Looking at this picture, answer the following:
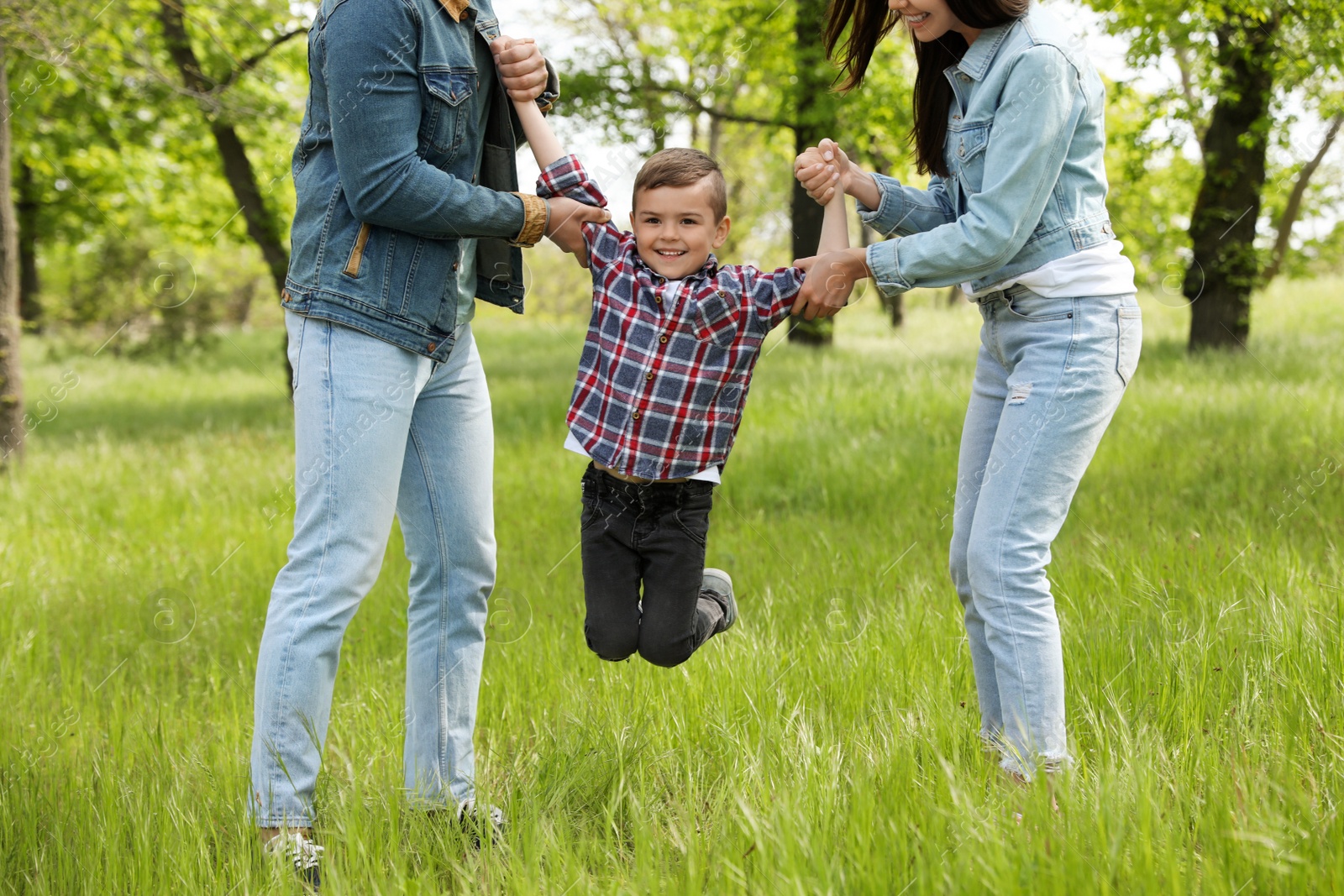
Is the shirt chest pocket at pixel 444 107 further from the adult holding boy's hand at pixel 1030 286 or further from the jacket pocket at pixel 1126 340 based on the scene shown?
the jacket pocket at pixel 1126 340

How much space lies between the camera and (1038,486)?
2430 millimetres

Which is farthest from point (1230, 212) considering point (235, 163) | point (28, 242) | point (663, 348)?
point (28, 242)

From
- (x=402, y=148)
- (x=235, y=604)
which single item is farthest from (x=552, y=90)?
(x=235, y=604)

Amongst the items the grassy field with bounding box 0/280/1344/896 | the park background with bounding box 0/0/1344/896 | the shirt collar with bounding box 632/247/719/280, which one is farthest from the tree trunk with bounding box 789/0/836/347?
the shirt collar with bounding box 632/247/719/280

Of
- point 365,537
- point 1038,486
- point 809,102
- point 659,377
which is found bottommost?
point 365,537

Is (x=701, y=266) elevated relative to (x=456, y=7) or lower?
lower

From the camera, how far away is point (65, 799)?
278cm

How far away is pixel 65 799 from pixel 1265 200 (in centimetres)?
1237

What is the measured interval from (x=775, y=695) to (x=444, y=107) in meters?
2.00

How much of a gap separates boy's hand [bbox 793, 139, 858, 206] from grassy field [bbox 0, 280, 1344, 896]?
59.2 inches

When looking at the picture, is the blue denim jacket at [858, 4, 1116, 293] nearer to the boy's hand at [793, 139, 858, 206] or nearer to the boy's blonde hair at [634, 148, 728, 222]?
the boy's hand at [793, 139, 858, 206]

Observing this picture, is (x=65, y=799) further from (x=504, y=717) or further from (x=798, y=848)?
(x=798, y=848)

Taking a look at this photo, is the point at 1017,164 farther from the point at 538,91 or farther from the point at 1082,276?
the point at 538,91

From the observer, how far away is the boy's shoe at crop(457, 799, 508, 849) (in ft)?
8.28
